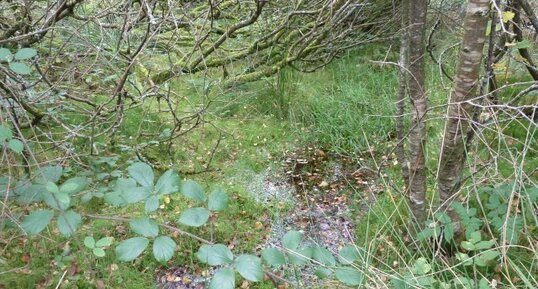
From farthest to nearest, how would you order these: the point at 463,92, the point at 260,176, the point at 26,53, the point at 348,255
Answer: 1. the point at 260,176
2. the point at 463,92
3. the point at 26,53
4. the point at 348,255

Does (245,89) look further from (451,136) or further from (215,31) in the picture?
(451,136)

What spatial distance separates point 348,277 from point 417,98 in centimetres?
110

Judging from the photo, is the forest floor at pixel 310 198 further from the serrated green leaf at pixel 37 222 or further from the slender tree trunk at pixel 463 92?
the serrated green leaf at pixel 37 222

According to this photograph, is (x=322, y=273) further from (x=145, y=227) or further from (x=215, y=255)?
(x=145, y=227)

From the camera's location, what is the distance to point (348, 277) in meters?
1.21

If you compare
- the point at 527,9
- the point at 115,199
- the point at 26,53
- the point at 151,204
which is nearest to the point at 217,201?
the point at 151,204

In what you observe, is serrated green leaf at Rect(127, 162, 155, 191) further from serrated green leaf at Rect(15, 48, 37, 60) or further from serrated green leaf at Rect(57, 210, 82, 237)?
serrated green leaf at Rect(15, 48, 37, 60)

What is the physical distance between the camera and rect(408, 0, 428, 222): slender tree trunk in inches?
76.7

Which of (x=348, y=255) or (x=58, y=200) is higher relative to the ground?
(x=58, y=200)

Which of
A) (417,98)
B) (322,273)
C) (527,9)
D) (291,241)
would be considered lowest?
(322,273)

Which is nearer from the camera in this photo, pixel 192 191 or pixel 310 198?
pixel 192 191

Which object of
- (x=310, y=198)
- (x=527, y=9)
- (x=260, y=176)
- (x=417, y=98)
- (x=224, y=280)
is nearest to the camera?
(x=224, y=280)

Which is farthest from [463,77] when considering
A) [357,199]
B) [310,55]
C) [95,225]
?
[310,55]

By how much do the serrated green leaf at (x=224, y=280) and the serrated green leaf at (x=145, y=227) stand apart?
0.21 meters
